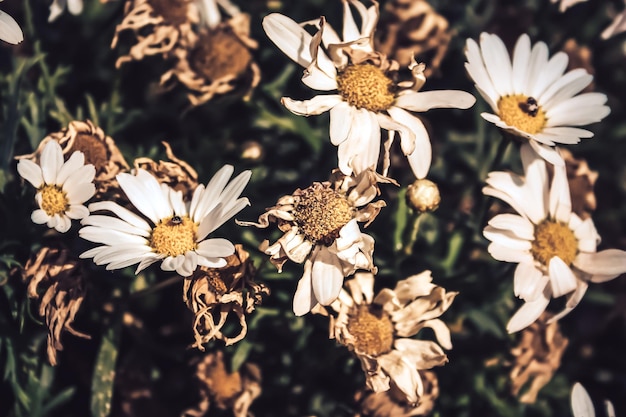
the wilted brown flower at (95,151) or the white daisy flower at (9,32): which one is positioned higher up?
the white daisy flower at (9,32)

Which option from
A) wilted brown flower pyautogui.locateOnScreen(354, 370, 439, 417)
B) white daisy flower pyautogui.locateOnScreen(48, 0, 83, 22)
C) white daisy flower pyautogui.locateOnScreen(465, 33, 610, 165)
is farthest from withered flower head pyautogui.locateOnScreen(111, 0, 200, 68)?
wilted brown flower pyautogui.locateOnScreen(354, 370, 439, 417)

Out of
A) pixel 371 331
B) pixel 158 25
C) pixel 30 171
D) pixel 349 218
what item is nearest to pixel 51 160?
pixel 30 171

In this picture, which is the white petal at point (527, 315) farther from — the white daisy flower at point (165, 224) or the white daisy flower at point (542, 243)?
the white daisy flower at point (165, 224)

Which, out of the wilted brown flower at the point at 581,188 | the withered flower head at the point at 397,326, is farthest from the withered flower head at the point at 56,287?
the wilted brown flower at the point at 581,188

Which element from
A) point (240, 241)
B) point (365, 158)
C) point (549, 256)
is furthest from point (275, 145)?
point (549, 256)

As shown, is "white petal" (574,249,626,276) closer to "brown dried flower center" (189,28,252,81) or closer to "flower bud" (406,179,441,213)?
"flower bud" (406,179,441,213)

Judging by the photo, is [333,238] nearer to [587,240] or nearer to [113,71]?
[587,240]
